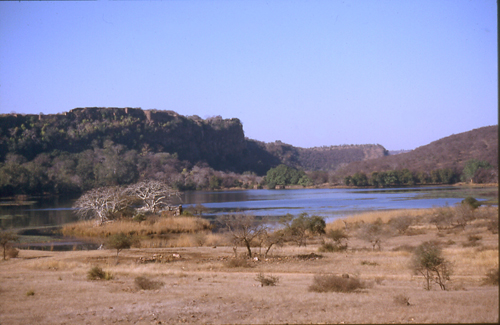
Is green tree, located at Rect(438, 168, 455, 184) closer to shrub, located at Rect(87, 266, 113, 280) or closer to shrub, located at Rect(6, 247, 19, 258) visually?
shrub, located at Rect(6, 247, 19, 258)

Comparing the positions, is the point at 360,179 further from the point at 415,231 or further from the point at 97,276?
the point at 97,276

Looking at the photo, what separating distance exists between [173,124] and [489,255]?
162983mm

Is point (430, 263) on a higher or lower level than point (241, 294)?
higher

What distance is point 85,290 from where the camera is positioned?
44.2 ft

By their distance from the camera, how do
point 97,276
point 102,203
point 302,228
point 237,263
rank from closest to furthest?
point 97,276 → point 237,263 → point 302,228 → point 102,203

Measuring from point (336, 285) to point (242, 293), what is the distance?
2619 millimetres

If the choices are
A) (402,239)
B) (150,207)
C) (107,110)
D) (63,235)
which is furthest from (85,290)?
(107,110)

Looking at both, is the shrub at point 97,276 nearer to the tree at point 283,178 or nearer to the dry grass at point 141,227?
the dry grass at point 141,227

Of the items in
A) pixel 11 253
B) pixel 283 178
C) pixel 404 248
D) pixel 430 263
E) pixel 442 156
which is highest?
pixel 442 156

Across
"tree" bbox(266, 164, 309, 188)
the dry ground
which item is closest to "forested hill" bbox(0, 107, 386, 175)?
"tree" bbox(266, 164, 309, 188)

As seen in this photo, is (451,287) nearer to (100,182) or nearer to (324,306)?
(324,306)

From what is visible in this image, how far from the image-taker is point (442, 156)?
3885 inches

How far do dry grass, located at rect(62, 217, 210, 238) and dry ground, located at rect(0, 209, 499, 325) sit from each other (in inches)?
543

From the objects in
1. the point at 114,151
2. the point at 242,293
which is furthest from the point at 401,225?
the point at 114,151
